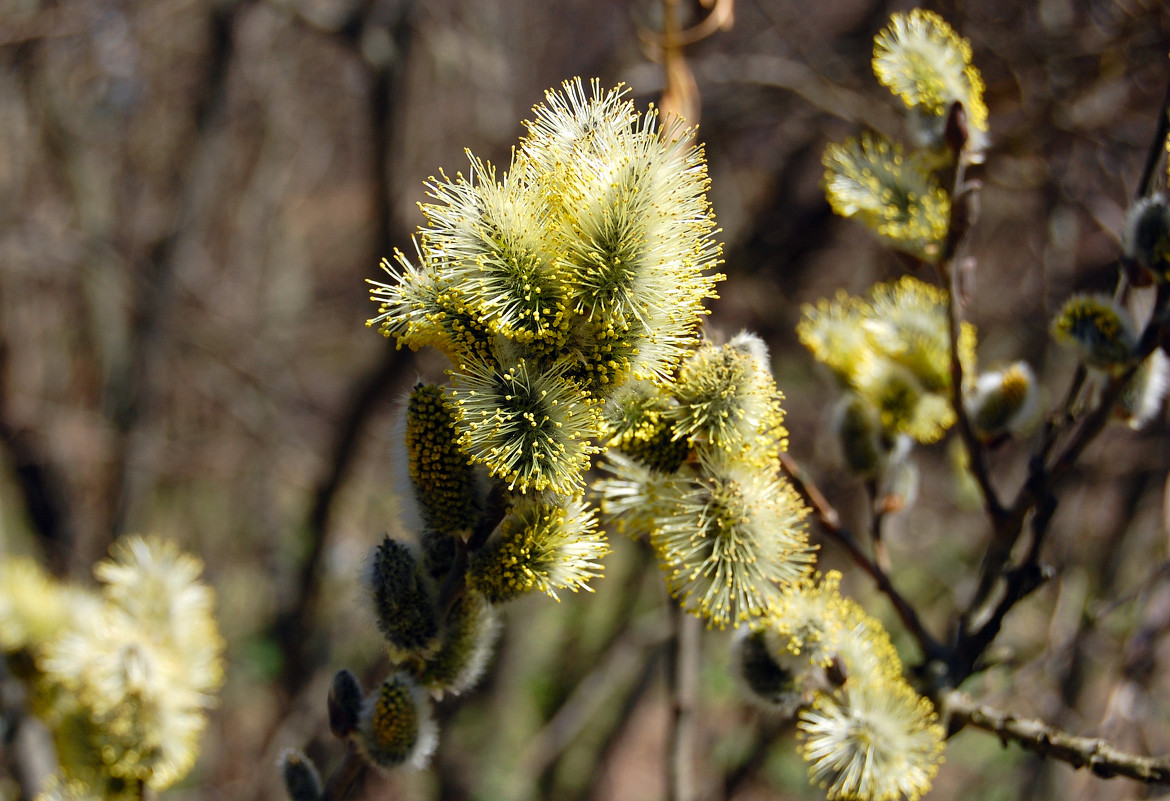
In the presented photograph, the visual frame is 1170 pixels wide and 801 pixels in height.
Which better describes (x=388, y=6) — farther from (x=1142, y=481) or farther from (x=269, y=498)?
(x=1142, y=481)

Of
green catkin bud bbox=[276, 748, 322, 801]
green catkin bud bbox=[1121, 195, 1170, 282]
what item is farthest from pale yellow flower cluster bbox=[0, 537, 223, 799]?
green catkin bud bbox=[1121, 195, 1170, 282]

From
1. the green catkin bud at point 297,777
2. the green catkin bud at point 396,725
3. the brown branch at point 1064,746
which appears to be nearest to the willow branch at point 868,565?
the brown branch at point 1064,746

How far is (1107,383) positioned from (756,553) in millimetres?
673

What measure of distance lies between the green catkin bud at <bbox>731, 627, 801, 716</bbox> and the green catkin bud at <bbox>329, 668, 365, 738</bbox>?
57cm

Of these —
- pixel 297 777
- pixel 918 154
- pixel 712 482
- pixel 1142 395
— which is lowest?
pixel 1142 395

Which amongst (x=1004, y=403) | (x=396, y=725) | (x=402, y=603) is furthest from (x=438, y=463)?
(x=1004, y=403)

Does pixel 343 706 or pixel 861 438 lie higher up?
pixel 343 706

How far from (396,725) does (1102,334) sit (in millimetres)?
1206

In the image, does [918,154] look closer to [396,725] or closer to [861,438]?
[861,438]

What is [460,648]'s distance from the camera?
1120 millimetres

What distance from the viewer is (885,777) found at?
3.93ft

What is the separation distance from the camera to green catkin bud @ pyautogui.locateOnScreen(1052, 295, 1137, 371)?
1.28 metres

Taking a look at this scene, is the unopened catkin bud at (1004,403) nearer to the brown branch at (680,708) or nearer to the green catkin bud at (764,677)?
the green catkin bud at (764,677)

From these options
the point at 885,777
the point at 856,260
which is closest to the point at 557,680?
the point at 856,260
